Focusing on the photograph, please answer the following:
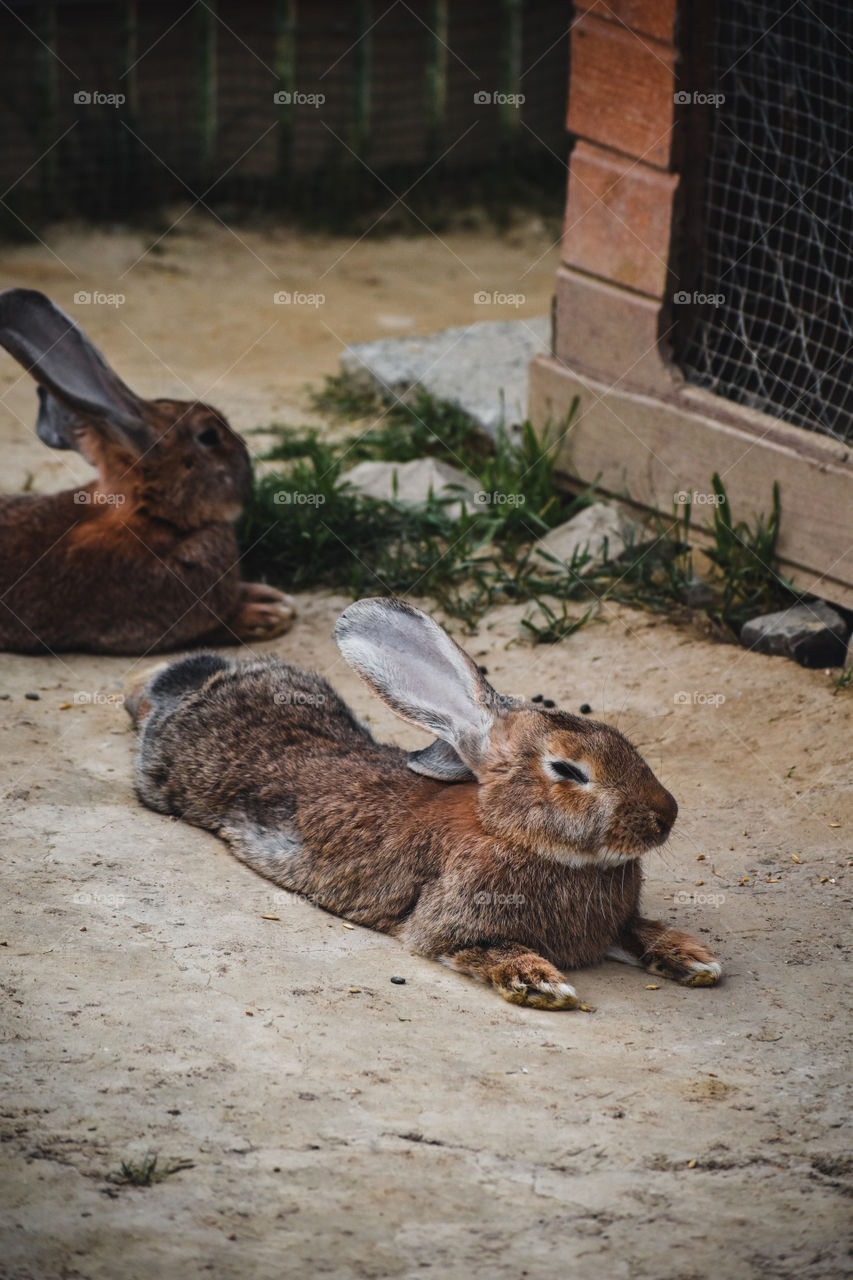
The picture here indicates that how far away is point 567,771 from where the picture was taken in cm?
396

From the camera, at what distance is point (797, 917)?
431cm

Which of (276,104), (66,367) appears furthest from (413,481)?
(276,104)

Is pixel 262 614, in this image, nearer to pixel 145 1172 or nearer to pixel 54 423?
pixel 54 423

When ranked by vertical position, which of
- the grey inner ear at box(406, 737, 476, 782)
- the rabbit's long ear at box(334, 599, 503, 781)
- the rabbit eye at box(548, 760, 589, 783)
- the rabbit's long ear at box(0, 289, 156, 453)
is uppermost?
the rabbit's long ear at box(0, 289, 156, 453)

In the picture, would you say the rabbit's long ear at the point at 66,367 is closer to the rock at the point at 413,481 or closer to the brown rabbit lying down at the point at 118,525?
the brown rabbit lying down at the point at 118,525

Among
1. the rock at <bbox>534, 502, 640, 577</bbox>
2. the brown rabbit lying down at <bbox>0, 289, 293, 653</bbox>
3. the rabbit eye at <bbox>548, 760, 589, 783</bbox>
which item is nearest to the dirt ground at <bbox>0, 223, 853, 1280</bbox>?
the brown rabbit lying down at <bbox>0, 289, 293, 653</bbox>

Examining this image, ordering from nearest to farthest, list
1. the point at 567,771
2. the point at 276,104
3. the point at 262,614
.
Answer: the point at 567,771 < the point at 262,614 < the point at 276,104

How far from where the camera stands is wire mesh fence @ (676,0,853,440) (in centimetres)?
621

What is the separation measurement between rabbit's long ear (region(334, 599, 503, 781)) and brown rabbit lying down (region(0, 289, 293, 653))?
75.5 inches

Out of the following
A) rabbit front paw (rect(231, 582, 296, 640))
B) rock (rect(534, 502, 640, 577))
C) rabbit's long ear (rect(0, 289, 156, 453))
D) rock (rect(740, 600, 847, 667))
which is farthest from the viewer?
rock (rect(534, 502, 640, 577))

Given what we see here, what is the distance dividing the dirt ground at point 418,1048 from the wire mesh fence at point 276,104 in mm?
6315

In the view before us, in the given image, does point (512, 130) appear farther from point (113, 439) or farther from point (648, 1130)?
point (648, 1130)

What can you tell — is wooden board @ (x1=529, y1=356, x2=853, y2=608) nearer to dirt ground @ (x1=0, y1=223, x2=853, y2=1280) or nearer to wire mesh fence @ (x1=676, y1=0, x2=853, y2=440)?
wire mesh fence @ (x1=676, y1=0, x2=853, y2=440)

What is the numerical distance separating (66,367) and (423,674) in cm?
258
